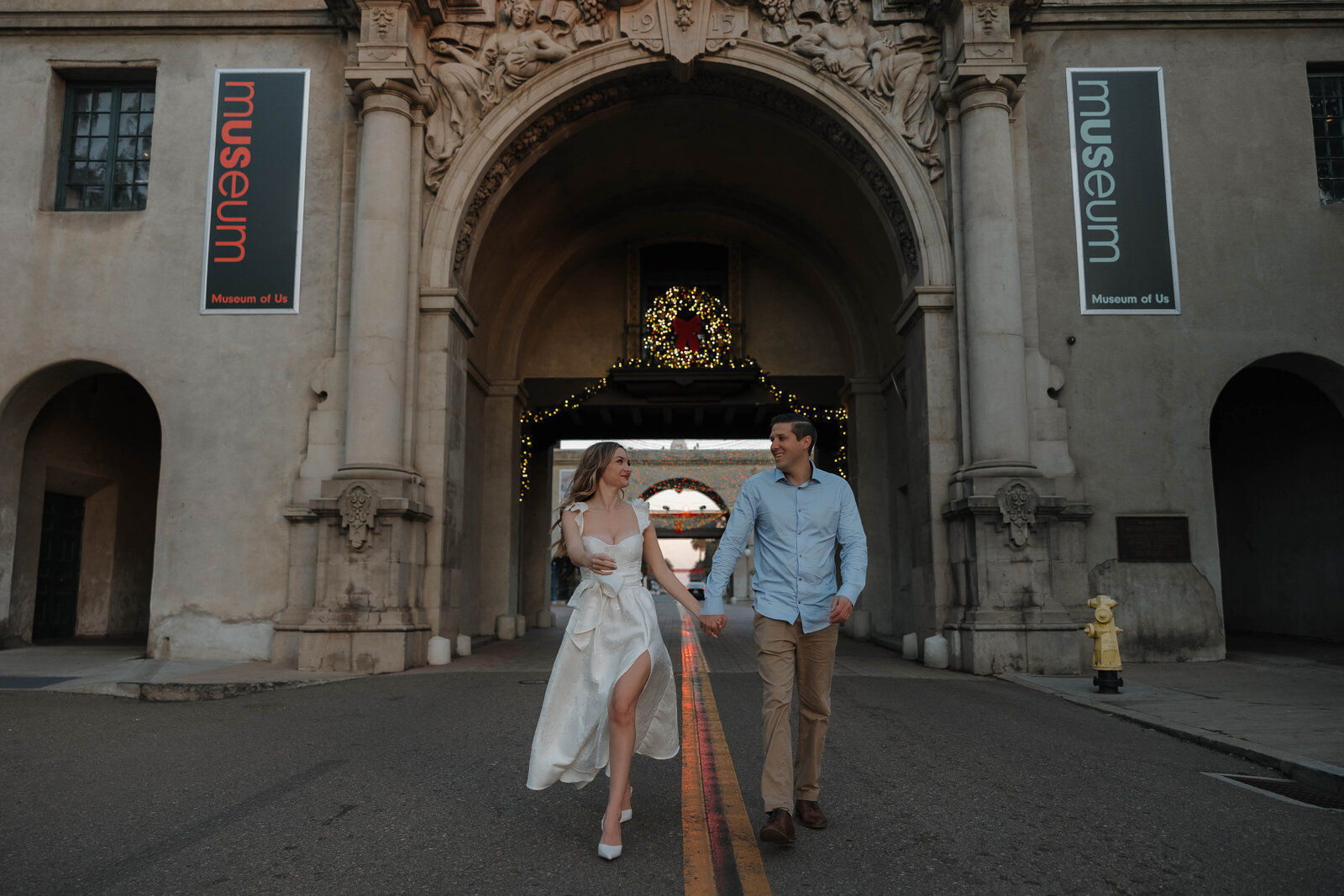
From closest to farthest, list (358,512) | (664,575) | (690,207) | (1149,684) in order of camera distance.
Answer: (664,575) < (1149,684) < (358,512) < (690,207)

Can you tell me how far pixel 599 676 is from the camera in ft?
14.3

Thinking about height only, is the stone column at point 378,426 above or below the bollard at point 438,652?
above

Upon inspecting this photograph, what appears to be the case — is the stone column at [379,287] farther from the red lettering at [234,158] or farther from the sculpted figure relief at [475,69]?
the red lettering at [234,158]

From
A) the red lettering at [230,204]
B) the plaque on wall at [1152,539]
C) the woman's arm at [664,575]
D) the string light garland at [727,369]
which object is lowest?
the woman's arm at [664,575]

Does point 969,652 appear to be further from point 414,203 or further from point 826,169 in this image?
point 414,203

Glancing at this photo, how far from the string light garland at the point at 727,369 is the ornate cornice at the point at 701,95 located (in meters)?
5.44

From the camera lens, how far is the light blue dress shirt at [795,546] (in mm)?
4578

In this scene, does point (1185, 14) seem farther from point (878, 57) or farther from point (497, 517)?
→ point (497, 517)

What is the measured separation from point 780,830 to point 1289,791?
11.2ft

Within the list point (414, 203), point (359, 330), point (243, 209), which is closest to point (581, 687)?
point (359, 330)

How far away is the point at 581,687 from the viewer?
4.38 m

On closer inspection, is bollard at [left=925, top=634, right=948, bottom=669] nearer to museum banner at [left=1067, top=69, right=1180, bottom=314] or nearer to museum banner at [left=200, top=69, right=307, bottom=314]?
museum banner at [left=1067, top=69, right=1180, bottom=314]

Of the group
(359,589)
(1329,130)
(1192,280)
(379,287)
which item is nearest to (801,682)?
(359,589)

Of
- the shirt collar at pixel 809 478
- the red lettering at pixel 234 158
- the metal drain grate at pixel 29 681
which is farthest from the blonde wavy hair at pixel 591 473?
the red lettering at pixel 234 158
